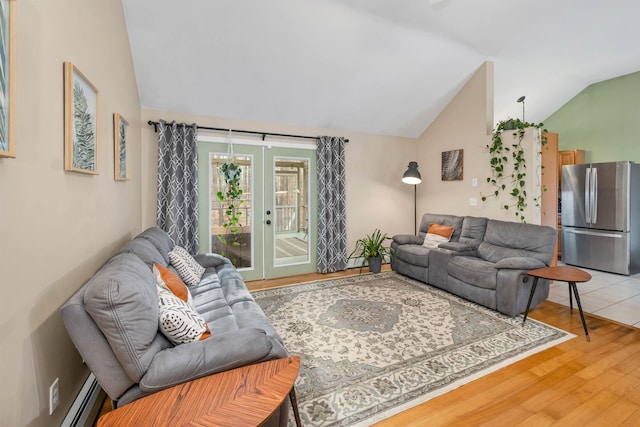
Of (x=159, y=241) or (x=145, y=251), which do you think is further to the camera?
(x=159, y=241)

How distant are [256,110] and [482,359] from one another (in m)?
3.78

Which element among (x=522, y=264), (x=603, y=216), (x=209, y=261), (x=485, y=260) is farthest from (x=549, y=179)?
(x=209, y=261)

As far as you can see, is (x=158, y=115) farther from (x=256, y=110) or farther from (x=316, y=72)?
(x=316, y=72)

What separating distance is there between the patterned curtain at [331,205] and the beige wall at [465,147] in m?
1.71

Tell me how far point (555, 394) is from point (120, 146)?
3.73m

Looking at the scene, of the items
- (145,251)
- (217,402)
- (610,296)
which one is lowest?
(610,296)

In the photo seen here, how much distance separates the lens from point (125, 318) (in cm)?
123

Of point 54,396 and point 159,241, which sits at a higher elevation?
point 159,241

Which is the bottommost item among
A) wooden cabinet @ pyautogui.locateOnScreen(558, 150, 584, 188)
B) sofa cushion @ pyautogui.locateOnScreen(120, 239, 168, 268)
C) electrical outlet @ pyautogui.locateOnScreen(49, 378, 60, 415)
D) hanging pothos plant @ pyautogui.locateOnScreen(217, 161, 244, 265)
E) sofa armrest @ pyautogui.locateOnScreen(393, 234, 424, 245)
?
electrical outlet @ pyautogui.locateOnScreen(49, 378, 60, 415)

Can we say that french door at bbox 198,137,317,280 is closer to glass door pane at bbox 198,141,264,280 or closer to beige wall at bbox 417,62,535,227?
glass door pane at bbox 198,141,264,280

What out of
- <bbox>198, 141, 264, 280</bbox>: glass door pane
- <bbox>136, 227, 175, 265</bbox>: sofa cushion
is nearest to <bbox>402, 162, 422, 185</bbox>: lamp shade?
<bbox>198, 141, 264, 280</bbox>: glass door pane

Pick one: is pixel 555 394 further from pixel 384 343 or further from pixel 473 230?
pixel 473 230

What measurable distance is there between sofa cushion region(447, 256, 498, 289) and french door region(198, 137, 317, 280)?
6.89 ft

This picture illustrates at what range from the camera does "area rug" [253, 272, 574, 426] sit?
1.92m
